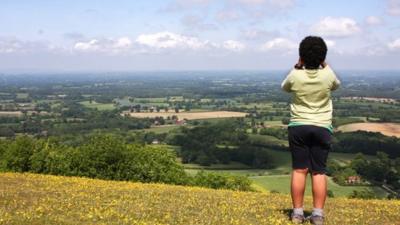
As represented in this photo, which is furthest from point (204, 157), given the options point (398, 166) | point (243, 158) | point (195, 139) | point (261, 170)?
point (398, 166)

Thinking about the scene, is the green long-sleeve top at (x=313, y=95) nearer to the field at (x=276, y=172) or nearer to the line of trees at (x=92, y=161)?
the line of trees at (x=92, y=161)

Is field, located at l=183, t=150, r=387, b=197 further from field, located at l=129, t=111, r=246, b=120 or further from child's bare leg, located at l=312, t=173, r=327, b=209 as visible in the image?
field, located at l=129, t=111, r=246, b=120

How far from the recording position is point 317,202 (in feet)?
30.3

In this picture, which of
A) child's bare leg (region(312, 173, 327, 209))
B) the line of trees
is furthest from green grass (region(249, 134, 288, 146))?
child's bare leg (region(312, 173, 327, 209))

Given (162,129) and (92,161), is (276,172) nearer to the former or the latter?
(92,161)

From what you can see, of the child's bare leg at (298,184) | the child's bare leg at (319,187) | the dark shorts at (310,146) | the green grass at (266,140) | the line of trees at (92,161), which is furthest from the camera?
the green grass at (266,140)

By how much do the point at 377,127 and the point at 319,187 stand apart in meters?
118

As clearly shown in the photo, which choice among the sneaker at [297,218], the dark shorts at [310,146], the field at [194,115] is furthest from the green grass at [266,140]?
the dark shorts at [310,146]

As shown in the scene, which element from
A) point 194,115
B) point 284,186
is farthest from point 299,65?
point 194,115

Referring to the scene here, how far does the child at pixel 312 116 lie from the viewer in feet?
29.5

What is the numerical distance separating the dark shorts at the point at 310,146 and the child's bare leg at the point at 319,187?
0.38ft

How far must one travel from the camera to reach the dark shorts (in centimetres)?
891

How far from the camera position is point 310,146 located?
9070mm

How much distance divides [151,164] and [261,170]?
45.3m
